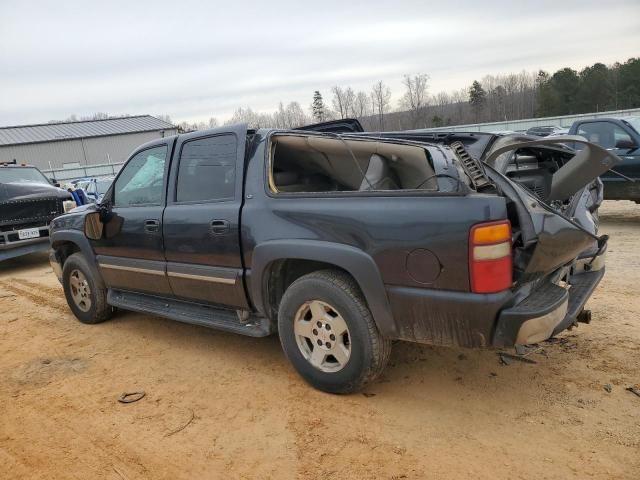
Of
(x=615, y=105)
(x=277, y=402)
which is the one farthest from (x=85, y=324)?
(x=615, y=105)

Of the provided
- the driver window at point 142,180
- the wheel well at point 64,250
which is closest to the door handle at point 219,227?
the driver window at point 142,180

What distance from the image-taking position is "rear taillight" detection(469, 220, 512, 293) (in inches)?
114

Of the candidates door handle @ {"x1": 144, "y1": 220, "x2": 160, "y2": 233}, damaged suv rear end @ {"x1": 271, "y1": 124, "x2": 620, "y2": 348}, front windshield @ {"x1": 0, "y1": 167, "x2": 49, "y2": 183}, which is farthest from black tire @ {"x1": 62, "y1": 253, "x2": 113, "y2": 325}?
front windshield @ {"x1": 0, "y1": 167, "x2": 49, "y2": 183}

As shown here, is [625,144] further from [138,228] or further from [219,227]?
[138,228]

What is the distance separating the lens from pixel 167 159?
472 centimetres

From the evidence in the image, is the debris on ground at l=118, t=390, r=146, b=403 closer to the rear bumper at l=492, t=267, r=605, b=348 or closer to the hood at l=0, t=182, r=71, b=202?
the rear bumper at l=492, t=267, r=605, b=348

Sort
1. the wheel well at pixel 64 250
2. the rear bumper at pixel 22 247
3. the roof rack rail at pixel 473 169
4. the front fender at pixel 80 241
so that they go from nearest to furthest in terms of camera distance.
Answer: the roof rack rail at pixel 473 169 → the front fender at pixel 80 241 → the wheel well at pixel 64 250 → the rear bumper at pixel 22 247

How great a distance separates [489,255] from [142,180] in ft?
11.3

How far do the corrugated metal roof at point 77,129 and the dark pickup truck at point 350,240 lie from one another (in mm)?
49478

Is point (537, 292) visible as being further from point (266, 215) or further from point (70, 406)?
point (70, 406)

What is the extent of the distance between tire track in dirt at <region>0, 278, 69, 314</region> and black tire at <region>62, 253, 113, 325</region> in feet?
2.26

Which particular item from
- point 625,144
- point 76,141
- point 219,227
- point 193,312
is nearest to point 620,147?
point 625,144

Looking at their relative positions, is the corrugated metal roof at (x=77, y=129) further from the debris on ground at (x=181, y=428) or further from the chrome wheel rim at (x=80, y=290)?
the debris on ground at (x=181, y=428)

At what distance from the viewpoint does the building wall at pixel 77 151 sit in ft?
166
